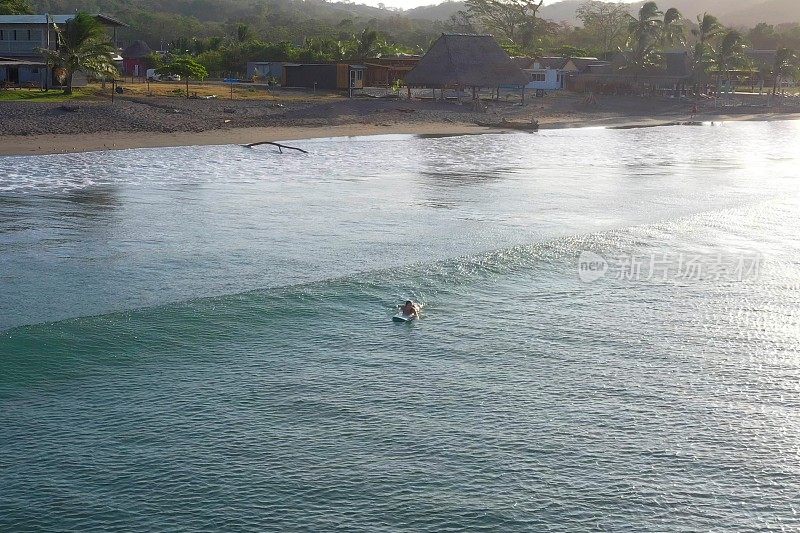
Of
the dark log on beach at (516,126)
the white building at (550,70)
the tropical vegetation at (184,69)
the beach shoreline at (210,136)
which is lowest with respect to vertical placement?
the beach shoreline at (210,136)

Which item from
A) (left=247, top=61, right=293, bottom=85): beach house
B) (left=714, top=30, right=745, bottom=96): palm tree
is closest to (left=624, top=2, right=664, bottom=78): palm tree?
(left=714, top=30, right=745, bottom=96): palm tree

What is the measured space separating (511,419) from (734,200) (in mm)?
15376

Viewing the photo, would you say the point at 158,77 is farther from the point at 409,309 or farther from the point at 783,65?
the point at 783,65

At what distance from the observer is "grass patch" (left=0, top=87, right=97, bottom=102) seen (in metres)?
36.6

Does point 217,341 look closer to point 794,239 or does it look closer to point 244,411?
point 244,411

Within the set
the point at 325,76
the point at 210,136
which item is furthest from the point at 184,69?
the point at 210,136

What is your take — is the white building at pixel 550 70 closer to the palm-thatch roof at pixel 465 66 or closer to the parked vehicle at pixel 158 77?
the palm-thatch roof at pixel 465 66

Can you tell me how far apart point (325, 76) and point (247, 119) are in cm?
1625

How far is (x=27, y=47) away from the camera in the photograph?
4509 cm

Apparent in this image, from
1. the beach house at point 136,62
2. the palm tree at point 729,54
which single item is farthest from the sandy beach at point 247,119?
the beach house at point 136,62

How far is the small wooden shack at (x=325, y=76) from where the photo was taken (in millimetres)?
54094

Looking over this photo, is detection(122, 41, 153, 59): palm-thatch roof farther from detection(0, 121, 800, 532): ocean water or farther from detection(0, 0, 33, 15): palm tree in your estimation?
detection(0, 121, 800, 532): ocean water

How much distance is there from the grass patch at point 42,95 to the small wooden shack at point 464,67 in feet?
62.2

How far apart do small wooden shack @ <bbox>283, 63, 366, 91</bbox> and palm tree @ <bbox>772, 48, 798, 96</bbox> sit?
121 ft
